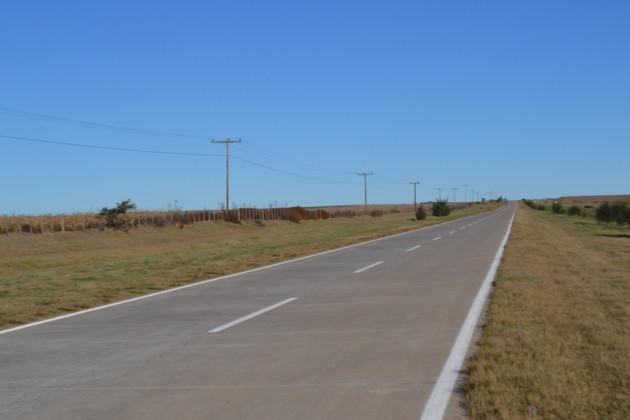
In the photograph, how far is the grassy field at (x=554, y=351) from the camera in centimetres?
567

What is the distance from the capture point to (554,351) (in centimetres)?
755

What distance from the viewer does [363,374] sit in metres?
6.93

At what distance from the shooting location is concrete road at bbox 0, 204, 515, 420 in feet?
19.7

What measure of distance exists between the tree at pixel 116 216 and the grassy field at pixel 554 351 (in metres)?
47.9

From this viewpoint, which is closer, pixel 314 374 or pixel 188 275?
pixel 314 374

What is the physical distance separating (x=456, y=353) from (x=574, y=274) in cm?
881

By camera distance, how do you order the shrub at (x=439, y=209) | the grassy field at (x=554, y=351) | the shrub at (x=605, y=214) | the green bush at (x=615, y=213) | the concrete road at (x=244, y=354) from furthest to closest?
the shrub at (x=439, y=209) < the shrub at (x=605, y=214) < the green bush at (x=615, y=213) < the concrete road at (x=244, y=354) < the grassy field at (x=554, y=351)

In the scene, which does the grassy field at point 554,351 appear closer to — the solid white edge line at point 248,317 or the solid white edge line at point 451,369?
the solid white edge line at point 451,369

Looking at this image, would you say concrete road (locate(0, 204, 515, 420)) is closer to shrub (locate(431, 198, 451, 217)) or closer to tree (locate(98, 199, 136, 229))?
tree (locate(98, 199, 136, 229))

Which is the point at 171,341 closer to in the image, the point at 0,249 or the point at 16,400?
the point at 16,400

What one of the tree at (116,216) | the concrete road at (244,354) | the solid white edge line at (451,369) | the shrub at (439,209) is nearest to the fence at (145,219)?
the tree at (116,216)

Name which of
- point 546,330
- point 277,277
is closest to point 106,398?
point 546,330

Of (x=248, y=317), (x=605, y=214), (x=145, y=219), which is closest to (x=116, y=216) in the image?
(x=145, y=219)

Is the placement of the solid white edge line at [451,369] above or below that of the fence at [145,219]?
below
